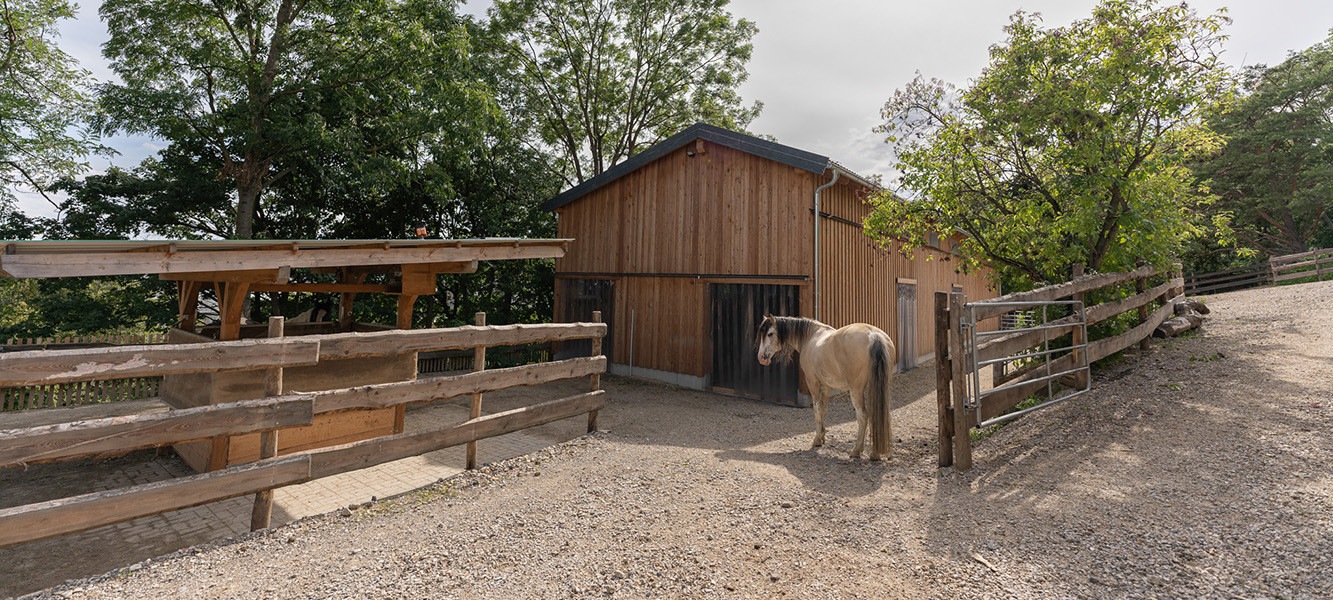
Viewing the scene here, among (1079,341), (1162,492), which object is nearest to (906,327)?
(1079,341)

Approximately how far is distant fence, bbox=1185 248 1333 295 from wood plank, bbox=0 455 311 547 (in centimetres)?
3117

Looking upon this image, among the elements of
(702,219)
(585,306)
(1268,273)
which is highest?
(702,219)

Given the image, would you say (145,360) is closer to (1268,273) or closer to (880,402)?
(880,402)

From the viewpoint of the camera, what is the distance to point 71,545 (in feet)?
13.5

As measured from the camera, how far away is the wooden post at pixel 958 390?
508 centimetres

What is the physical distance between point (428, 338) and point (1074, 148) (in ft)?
30.1

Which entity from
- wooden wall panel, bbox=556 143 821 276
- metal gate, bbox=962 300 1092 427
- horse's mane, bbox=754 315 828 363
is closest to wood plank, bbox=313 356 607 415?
horse's mane, bbox=754 315 828 363

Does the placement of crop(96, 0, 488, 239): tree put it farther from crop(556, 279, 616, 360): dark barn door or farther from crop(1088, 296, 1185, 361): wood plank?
crop(1088, 296, 1185, 361): wood plank

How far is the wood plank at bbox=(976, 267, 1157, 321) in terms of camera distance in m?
5.56

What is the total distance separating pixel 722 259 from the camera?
431 inches

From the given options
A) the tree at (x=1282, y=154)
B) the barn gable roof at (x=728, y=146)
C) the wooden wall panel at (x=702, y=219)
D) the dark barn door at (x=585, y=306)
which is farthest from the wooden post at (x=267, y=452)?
the tree at (x=1282, y=154)

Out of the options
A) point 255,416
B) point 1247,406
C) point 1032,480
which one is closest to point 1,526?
point 255,416

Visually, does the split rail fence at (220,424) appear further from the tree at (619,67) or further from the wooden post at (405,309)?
the tree at (619,67)

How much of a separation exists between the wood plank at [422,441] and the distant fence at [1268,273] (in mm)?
28767
